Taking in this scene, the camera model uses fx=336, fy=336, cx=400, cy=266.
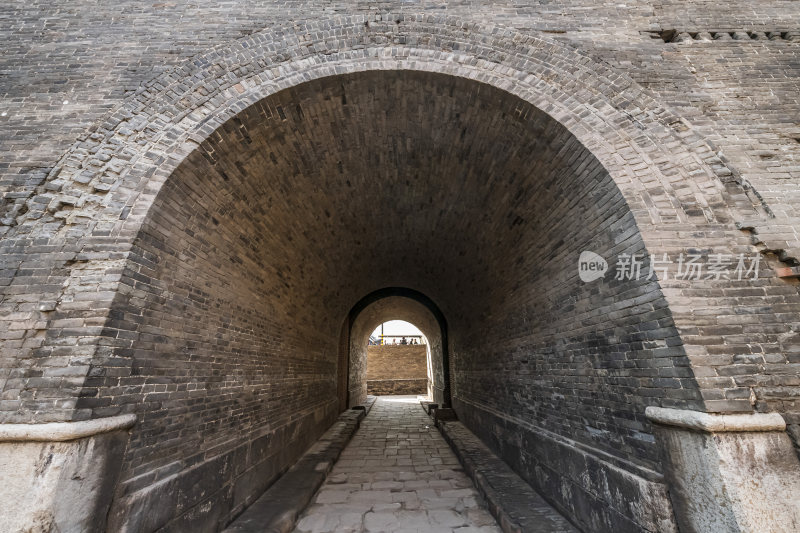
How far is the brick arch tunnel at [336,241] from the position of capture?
317cm

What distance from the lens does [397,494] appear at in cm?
521

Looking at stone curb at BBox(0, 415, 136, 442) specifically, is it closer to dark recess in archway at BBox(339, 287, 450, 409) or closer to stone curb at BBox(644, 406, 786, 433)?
stone curb at BBox(644, 406, 786, 433)

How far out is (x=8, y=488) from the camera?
2.46 meters

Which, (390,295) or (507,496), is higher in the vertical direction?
(390,295)

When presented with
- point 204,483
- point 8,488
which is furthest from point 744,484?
point 8,488

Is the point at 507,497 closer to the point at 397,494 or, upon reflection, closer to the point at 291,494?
the point at 397,494

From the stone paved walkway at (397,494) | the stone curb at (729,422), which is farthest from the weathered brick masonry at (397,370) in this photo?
the stone curb at (729,422)

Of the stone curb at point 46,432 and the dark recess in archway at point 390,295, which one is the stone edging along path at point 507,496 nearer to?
the stone curb at point 46,432

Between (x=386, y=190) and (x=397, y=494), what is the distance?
5.06m

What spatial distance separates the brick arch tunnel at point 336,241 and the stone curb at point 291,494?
24 cm

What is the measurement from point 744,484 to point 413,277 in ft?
27.8

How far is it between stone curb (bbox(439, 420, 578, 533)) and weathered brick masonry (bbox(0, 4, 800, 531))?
26 centimetres

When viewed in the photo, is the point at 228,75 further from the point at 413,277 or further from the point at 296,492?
the point at 413,277

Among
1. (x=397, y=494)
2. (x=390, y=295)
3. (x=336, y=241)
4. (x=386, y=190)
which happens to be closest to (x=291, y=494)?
(x=397, y=494)
